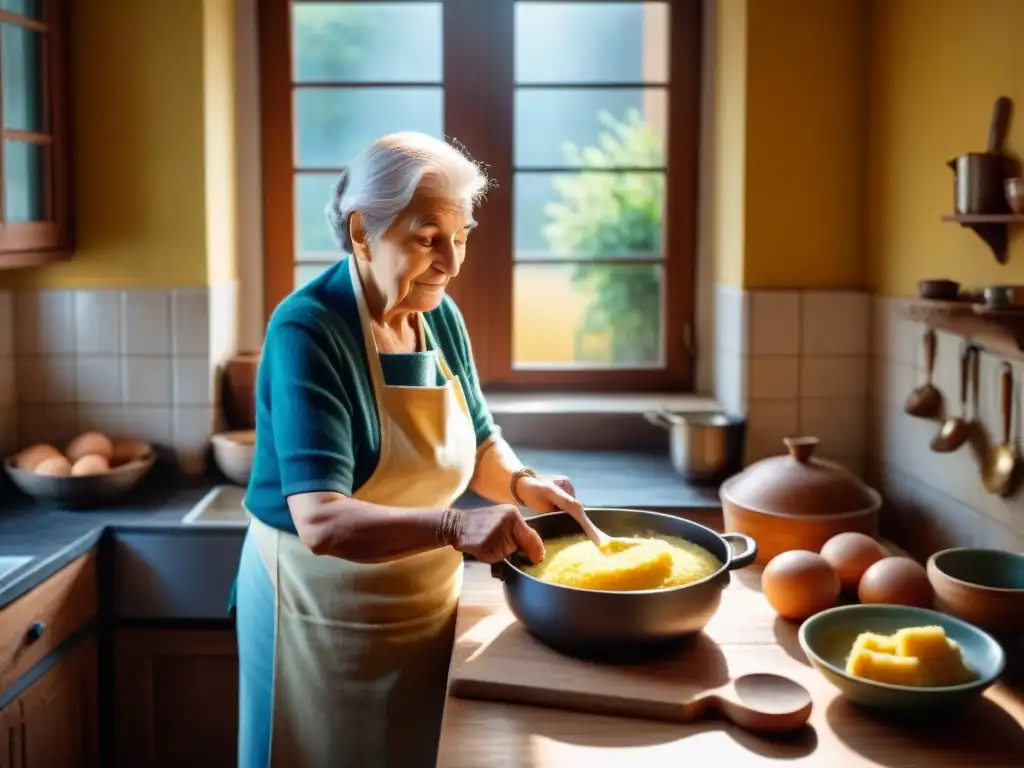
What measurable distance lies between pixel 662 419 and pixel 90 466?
1.36 meters

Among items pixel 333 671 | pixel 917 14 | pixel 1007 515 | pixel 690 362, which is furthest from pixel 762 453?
pixel 333 671

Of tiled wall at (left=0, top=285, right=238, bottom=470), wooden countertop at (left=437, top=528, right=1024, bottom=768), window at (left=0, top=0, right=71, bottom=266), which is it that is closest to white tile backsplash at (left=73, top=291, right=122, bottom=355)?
tiled wall at (left=0, top=285, right=238, bottom=470)

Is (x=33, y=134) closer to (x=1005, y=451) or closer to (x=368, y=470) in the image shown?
(x=368, y=470)

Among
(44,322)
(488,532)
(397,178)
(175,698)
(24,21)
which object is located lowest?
(175,698)

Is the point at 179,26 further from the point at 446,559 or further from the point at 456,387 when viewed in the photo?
the point at 446,559

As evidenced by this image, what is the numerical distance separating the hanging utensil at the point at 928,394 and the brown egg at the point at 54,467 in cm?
182

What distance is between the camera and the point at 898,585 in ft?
5.68

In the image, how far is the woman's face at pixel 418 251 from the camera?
65.8 inches

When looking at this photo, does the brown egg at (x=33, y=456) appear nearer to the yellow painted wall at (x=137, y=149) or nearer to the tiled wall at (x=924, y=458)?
the yellow painted wall at (x=137, y=149)

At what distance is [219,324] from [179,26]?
72cm

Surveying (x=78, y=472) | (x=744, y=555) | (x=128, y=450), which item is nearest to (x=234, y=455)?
(x=128, y=450)

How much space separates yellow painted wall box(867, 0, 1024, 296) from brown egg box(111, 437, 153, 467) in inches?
70.9

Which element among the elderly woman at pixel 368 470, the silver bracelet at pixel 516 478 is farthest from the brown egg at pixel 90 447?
the silver bracelet at pixel 516 478

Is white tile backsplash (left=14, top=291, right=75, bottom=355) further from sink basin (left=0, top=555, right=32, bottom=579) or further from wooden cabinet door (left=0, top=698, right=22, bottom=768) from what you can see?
wooden cabinet door (left=0, top=698, right=22, bottom=768)
